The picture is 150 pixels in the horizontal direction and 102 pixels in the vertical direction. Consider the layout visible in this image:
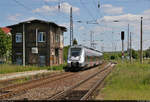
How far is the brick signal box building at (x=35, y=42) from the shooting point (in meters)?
43.5

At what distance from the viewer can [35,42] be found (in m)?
44.3

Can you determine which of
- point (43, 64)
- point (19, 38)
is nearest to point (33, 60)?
point (43, 64)

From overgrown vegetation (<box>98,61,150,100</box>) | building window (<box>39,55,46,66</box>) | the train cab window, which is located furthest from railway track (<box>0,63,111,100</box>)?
building window (<box>39,55,46,66</box>)

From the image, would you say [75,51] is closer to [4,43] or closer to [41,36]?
[41,36]

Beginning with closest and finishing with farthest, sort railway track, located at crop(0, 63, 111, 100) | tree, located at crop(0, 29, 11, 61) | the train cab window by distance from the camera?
railway track, located at crop(0, 63, 111, 100) < the train cab window < tree, located at crop(0, 29, 11, 61)

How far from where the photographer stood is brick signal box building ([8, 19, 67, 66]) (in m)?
43.5

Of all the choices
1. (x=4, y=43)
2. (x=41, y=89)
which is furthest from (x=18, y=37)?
(x=41, y=89)

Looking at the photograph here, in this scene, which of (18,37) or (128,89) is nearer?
(128,89)

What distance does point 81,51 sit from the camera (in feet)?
109

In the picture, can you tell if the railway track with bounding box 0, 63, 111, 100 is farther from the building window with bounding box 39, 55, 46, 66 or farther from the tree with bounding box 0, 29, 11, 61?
the tree with bounding box 0, 29, 11, 61

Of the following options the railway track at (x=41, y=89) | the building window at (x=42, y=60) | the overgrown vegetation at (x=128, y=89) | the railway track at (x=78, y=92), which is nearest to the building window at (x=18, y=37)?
the building window at (x=42, y=60)

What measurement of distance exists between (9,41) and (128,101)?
51.3 m

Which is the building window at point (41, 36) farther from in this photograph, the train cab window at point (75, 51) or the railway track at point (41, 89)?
the railway track at point (41, 89)

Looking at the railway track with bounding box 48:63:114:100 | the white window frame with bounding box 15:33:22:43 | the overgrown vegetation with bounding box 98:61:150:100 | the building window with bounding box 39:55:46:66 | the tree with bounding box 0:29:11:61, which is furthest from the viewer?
the tree with bounding box 0:29:11:61
